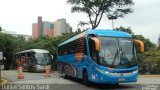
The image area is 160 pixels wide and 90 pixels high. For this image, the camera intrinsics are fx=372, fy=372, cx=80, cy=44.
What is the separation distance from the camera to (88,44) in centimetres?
2134

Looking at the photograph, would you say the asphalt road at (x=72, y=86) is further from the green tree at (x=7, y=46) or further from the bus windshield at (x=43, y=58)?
the green tree at (x=7, y=46)

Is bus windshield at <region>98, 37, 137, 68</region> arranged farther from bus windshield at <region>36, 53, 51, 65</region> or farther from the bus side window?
bus windshield at <region>36, 53, 51, 65</region>

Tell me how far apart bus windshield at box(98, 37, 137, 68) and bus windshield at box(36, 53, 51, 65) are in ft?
92.9

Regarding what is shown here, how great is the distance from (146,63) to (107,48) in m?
23.4

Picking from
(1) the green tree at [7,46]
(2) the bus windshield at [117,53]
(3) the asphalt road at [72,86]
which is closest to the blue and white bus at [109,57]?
(2) the bus windshield at [117,53]

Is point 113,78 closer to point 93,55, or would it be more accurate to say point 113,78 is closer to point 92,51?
point 93,55

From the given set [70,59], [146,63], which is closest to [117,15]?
A: [146,63]

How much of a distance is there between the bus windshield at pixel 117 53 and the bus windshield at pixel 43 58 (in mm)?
28315

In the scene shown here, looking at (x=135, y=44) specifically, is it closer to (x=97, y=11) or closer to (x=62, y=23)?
(x=97, y=11)

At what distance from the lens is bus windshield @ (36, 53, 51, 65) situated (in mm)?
47938

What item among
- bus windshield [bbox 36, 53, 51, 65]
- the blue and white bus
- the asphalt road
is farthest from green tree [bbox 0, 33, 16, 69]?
the blue and white bus

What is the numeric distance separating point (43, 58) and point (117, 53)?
1146 inches

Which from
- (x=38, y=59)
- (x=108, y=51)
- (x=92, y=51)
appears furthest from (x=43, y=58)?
(x=108, y=51)

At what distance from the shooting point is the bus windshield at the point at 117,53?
64.9ft
